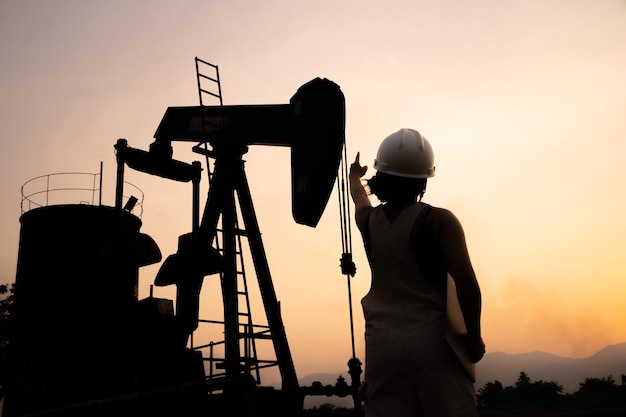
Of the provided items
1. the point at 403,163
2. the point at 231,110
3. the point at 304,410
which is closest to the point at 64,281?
the point at 231,110

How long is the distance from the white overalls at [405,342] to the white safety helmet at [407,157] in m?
0.20

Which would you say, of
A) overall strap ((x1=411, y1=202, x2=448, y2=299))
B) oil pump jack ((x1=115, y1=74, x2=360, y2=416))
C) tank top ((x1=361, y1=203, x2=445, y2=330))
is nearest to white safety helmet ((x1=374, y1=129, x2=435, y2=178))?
tank top ((x1=361, y1=203, x2=445, y2=330))

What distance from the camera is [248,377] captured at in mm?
3629

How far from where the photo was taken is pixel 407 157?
2225 millimetres

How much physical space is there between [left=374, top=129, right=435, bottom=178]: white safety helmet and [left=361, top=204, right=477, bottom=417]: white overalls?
0.20 metres

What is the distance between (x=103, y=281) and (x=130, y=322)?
1676mm

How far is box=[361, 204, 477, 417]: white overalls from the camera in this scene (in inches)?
71.4

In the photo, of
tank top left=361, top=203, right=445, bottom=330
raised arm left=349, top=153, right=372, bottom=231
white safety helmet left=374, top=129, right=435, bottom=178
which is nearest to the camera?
tank top left=361, top=203, right=445, bottom=330

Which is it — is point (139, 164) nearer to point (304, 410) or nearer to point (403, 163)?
point (304, 410)

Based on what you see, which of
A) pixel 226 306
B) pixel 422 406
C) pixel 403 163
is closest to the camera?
pixel 422 406

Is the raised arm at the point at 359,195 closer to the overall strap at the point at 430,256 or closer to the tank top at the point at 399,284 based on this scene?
the tank top at the point at 399,284

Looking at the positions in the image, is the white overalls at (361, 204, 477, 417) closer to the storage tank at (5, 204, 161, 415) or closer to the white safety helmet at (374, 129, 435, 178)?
the white safety helmet at (374, 129, 435, 178)

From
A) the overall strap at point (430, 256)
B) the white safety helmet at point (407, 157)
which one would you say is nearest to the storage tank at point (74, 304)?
the white safety helmet at point (407, 157)

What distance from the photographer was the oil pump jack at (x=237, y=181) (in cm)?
824
